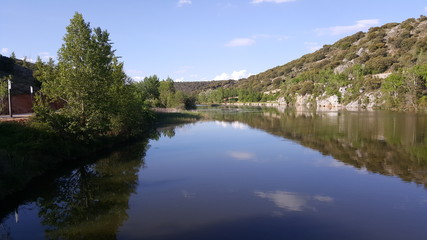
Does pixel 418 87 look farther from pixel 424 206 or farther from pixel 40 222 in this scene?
pixel 40 222

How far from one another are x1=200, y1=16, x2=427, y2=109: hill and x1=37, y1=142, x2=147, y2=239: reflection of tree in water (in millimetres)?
87659

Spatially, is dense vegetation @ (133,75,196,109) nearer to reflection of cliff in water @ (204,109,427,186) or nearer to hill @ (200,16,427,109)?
hill @ (200,16,427,109)

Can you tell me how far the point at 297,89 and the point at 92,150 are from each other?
152 meters

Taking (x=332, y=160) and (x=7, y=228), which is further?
(x=332, y=160)

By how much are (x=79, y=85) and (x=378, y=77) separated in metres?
116

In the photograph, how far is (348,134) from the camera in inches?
1663

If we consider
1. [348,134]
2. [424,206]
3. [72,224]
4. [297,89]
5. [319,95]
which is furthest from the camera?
[297,89]

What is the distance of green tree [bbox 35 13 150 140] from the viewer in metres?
27.8

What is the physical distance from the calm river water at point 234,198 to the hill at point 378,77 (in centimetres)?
7289

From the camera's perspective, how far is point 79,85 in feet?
95.8

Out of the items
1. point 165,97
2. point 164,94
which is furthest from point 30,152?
point 164,94

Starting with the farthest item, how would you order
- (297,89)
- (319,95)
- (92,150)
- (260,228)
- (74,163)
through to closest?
(297,89), (319,95), (92,150), (74,163), (260,228)

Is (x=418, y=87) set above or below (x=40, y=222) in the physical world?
above

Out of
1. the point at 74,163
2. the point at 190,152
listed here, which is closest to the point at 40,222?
the point at 74,163
